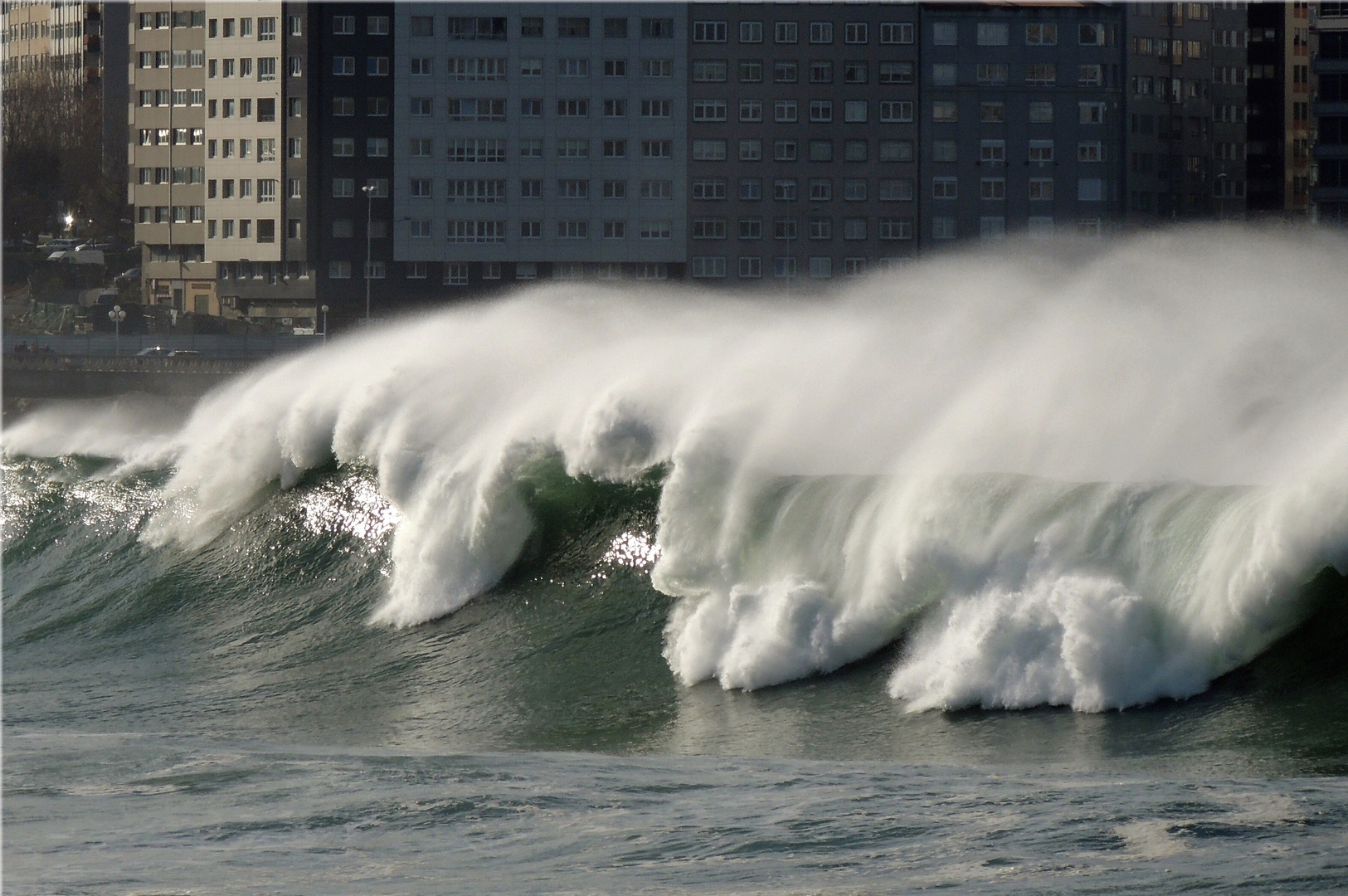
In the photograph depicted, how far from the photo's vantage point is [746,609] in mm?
14898

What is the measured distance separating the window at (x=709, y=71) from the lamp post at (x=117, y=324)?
3169 cm

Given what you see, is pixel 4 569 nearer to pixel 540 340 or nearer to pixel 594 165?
pixel 540 340

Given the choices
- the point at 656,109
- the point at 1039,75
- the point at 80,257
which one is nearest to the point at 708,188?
the point at 656,109

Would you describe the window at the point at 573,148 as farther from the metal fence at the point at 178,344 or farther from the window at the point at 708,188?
the metal fence at the point at 178,344

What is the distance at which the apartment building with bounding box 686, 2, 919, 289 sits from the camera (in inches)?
3696

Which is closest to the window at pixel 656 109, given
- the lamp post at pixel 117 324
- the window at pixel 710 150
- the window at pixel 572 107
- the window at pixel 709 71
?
the window at pixel 709 71

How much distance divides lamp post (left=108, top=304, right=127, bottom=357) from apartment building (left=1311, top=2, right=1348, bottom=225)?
5625cm

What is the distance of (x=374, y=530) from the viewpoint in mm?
20250

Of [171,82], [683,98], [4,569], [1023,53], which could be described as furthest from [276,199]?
[4,569]

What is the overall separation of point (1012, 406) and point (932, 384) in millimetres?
1301

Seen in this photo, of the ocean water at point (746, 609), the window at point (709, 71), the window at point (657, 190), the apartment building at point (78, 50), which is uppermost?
the apartment building at point (78, 50)

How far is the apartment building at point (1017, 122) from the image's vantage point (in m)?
94.5

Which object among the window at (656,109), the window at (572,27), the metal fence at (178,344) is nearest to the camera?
the metal fence at (178,344)

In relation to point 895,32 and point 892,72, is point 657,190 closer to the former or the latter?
point 892,72
